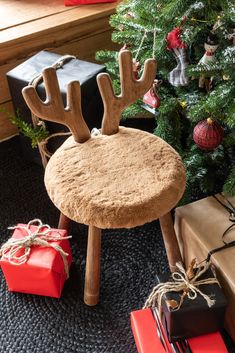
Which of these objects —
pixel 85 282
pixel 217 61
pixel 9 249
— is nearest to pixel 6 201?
pixel 9 249

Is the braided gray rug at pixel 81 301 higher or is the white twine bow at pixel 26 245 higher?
the white twine bow at pixel 26 245

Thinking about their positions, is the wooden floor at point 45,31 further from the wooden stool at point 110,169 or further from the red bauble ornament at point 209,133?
the red bauble ornament at point 209,133

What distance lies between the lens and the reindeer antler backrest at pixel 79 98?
0.97m

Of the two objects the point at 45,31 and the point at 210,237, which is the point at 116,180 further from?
the point at 45,31

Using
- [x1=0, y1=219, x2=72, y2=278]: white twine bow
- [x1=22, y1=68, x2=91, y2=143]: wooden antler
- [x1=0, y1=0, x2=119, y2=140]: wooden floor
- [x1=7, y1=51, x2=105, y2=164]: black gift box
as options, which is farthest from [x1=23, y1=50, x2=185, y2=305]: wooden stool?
[x1=0, y1=0, x2=119, y2=140]: wooden floor

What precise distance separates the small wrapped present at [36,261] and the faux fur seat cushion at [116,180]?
20cm

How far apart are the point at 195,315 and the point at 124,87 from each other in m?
0.55

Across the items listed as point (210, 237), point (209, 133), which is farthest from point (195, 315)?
point (209, 133)

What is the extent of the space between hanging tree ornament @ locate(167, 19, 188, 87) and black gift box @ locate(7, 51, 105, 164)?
0.89 ft

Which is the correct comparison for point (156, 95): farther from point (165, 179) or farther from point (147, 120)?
point (147, 120)

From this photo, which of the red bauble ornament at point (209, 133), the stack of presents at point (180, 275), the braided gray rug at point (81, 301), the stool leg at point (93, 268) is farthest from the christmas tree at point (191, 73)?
the stool leg at point (93, 268)

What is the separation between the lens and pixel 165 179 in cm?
97

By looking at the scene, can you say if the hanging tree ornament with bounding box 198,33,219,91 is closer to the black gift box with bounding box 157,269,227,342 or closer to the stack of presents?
the stack of presents

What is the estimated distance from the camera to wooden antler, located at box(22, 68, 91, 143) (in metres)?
0.96
